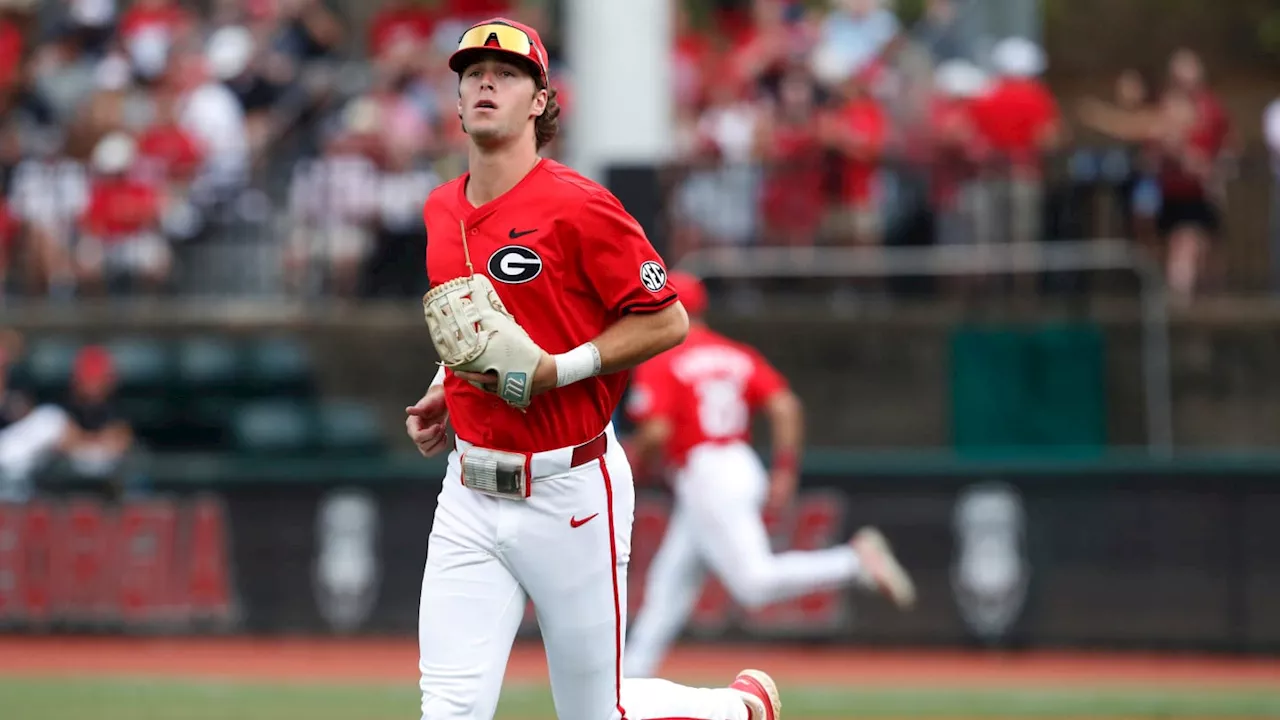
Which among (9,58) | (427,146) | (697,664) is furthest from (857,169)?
(9,58)

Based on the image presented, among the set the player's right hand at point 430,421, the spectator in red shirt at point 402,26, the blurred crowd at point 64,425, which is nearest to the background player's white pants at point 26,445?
the blurred crowd at point 64,425

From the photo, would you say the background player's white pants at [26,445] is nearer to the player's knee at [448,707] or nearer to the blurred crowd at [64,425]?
the blurred crowd at [64,425]

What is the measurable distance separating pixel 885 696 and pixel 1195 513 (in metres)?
3.26

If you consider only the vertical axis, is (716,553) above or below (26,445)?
below

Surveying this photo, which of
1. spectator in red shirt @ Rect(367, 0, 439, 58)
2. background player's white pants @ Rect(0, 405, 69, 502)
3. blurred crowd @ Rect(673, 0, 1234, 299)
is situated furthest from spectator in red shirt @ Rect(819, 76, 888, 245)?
background player's white pants @ Rect(0, 405, 69, 502)

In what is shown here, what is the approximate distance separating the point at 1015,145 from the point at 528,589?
1050 cm

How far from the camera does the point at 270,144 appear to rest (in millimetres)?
17172

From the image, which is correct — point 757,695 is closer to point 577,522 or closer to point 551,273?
point 577,522

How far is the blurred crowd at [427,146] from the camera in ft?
50.6

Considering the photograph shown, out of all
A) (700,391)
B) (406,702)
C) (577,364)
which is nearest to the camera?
(577,364)

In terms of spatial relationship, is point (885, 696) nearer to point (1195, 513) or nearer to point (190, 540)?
point (1195, 513)

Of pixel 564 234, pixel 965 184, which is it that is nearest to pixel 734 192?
pixel 965 184

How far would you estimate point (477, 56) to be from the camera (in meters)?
5.54

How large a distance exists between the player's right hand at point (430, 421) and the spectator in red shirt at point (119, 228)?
430 inches
